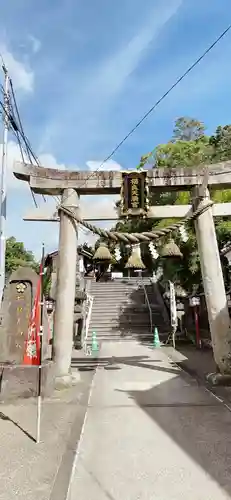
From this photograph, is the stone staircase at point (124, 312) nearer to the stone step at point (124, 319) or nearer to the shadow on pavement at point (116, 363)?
the stone step at point (124, 319)

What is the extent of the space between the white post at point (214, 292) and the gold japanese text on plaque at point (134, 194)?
137 cm

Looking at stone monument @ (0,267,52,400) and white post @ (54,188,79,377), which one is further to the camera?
white post @ (54,188,79,377)

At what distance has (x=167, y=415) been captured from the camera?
647 centimetres

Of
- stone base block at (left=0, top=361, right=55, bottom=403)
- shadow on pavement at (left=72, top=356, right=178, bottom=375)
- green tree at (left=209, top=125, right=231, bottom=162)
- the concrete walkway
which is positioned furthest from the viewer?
green tree at (left=209, top=125, right=231, bottom=162)

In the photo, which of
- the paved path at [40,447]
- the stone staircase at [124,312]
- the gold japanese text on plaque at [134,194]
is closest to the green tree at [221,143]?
the stone staircase at [124,312]

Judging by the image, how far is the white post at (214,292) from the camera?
8625 mm

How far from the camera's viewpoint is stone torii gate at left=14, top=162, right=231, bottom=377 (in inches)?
343

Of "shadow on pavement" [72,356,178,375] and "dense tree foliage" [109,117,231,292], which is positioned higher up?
"dense tree foliage" [109,117,231,292]

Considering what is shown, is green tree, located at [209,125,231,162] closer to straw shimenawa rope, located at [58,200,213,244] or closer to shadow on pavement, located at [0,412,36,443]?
straw shimenawa rope, located at [58,200,213,244]

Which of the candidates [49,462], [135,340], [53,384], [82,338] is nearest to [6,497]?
[49,462]

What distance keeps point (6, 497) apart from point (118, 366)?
28.4ft

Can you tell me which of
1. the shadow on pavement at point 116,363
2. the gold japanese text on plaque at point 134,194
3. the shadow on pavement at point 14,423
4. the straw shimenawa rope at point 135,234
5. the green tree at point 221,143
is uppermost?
the green tree at point 221,143

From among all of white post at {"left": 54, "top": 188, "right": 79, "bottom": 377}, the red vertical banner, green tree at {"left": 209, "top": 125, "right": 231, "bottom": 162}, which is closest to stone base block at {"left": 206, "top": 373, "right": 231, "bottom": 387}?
white post at {"left": 54, "top": 188, "right": 79, "bottom": 377}

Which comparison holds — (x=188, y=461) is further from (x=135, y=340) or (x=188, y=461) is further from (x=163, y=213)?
(x=135, y=340)
